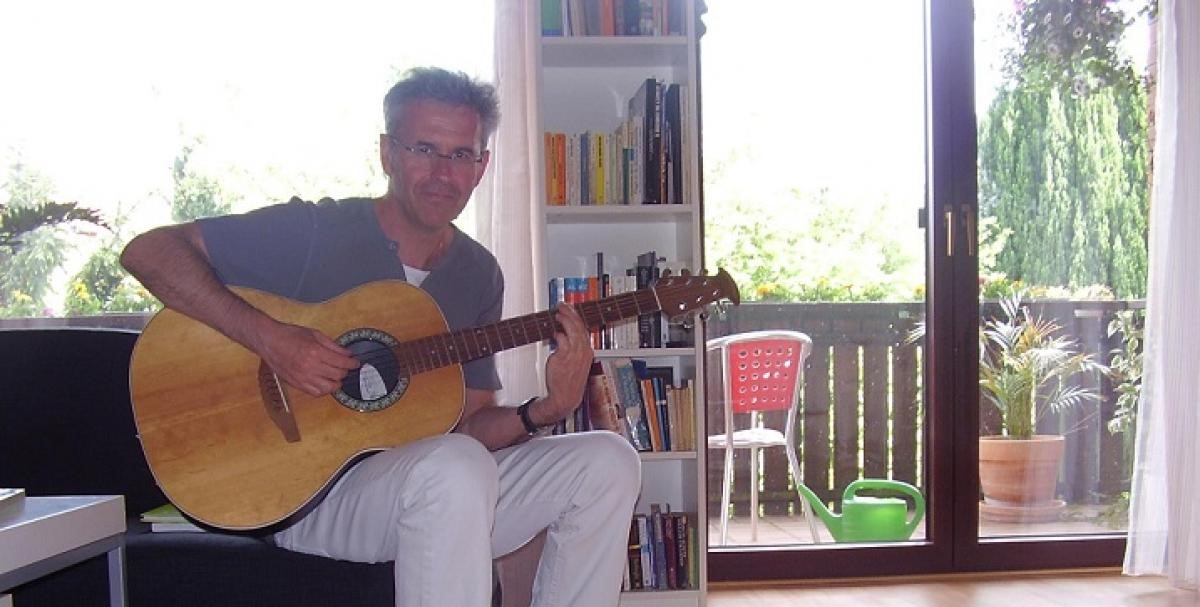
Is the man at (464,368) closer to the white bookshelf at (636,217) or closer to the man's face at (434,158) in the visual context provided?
the man's face at (434,158)

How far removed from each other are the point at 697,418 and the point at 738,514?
656 millimetres

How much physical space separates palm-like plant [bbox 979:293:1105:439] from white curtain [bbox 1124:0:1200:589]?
338mm

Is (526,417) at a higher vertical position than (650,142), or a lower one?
lower

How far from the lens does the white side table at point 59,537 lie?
1092 millimetres

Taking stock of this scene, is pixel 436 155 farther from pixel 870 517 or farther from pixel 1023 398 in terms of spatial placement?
pixel 1023 398

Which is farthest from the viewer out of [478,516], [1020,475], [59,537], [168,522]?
[1020,475]

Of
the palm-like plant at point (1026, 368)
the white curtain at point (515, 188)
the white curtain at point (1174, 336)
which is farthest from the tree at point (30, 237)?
the white curtain at point (1174, 336)

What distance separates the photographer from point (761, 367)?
3.15m

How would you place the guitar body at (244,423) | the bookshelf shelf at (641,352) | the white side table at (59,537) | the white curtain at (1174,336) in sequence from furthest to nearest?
the white curtain at (1174,336) < the bookshelf shelf at (641,352) < the guitar body at (244,423) < the white side table at (59,537)

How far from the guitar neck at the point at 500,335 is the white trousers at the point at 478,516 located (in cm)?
17

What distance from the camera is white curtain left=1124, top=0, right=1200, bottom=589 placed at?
2.89m

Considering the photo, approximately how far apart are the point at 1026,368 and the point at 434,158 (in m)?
2.09

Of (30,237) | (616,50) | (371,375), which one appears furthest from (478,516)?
(30,237)

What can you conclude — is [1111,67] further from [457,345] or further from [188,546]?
[188,546]
